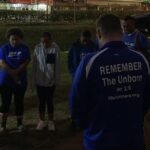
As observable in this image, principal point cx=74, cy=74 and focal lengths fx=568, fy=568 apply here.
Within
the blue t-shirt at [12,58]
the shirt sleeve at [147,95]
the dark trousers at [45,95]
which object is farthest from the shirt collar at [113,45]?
the dark trousers at [45,95]

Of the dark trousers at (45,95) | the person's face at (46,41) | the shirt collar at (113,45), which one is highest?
the shirt collar at (113,45)

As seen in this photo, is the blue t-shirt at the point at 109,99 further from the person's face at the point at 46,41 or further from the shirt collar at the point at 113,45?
the person's face at the point at 46,41

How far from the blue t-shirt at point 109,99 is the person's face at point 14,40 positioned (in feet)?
14.7

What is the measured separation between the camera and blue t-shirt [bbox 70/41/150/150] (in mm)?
4020

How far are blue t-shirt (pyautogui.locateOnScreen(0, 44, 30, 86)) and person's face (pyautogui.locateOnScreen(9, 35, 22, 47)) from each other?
2.1 inches

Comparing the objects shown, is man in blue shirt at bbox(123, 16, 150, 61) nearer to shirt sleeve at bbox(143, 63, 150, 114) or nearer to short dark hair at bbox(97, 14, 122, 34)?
shirt sleeve at bbox(143, 63, 150, 114)

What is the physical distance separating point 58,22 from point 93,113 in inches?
1230

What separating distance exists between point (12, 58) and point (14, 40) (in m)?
0.29

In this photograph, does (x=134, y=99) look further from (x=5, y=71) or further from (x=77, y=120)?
(x=5, y=71)

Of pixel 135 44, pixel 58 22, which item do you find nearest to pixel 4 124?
pixel 135 44

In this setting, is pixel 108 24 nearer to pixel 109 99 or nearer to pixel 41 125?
pixel 109 99

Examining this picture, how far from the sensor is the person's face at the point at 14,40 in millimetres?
8445

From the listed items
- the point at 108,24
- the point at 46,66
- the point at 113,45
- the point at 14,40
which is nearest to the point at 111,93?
the point at 113,45

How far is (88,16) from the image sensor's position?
39375mm
